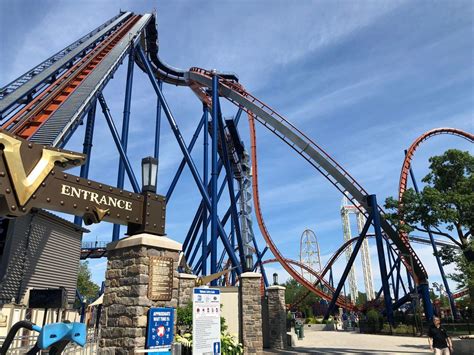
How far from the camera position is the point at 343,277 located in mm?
22672

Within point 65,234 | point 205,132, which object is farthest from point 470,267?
point 65,234

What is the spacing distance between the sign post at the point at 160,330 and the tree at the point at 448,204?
16423 mm

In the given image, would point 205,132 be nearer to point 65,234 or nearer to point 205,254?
point 205,254

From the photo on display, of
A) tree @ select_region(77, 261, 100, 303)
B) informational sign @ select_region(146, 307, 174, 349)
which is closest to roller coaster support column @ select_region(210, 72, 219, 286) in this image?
informational sign @ select_region(146, 307, 174, 349)

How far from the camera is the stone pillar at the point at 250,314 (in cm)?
1081

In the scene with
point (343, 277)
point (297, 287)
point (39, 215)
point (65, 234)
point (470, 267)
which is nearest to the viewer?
point (39, 215)

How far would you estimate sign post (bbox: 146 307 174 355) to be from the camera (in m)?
4.66

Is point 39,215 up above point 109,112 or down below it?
below

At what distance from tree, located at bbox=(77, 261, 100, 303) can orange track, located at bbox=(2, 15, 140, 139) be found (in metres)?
27.2

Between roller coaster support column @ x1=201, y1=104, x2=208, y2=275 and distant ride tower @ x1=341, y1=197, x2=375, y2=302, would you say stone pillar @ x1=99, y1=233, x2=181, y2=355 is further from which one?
distant ride tower @ x1=341, y1=197, x2=375, y2=302

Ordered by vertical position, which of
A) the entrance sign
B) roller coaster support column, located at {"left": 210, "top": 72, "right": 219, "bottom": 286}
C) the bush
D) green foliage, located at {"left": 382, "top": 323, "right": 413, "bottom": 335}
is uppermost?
roller coaster support column, located at {"left": 210, "top": 72, "right": 219, "bottom": 286}

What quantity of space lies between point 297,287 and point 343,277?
50511 millimetres

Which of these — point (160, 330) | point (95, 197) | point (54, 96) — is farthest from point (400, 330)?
point (54, 96)

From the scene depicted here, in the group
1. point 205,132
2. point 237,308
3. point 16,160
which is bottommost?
point 237,308
